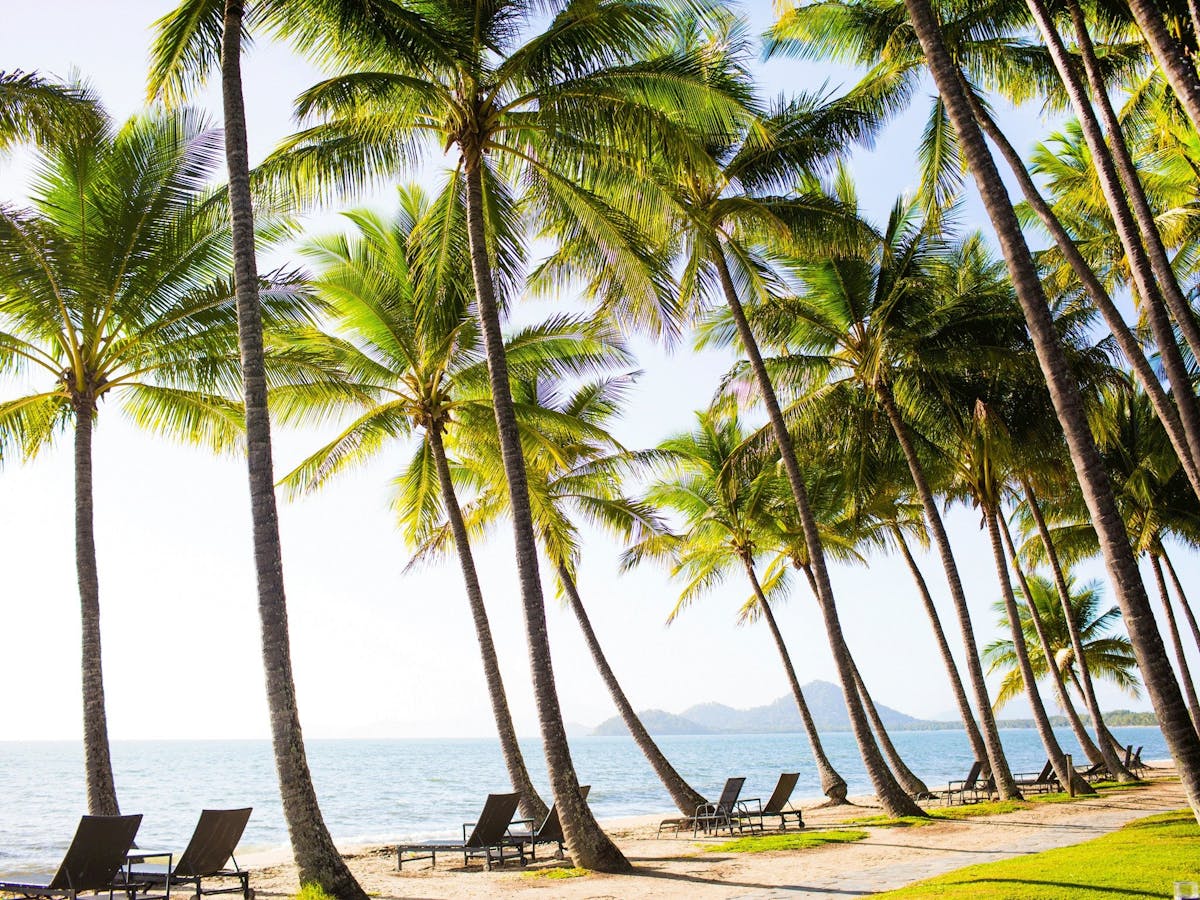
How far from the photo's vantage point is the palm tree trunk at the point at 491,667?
14.7 metres

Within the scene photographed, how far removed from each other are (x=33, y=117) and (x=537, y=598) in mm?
6982

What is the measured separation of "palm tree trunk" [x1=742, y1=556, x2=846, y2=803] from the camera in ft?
70.9

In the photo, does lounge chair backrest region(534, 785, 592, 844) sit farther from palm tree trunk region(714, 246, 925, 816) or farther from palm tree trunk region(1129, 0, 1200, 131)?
palm tree trunk region(1129, 0, 1200, 131)

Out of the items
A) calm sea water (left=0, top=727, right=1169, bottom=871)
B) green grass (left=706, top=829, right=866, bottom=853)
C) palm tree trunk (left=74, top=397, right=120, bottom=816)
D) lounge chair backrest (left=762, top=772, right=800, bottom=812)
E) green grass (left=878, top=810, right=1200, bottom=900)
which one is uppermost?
palm tree trunk (left=74, top=397, right=120, bottom=816)

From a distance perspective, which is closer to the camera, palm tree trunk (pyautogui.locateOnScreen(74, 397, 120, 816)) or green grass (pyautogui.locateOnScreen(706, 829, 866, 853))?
palm tree trunk (pyautogui.locateOnScreen(74, 397, 120, 816))

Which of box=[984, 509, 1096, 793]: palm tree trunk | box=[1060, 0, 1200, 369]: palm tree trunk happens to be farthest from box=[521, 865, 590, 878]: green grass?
box=[984, 509, 1096, 793]: palm tree trunk

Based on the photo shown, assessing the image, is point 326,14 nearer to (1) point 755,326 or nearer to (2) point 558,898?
(2) point 558,898

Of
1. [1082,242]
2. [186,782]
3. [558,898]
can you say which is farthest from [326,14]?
[186,782]

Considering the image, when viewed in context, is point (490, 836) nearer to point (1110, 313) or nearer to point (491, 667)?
point (491, 667)

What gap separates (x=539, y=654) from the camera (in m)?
10.6

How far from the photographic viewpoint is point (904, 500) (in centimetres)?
2647

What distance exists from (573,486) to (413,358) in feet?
18.8

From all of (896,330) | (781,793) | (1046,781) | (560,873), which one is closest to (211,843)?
(560,873)

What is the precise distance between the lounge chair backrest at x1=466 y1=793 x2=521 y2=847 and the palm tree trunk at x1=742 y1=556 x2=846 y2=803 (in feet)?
36.6
